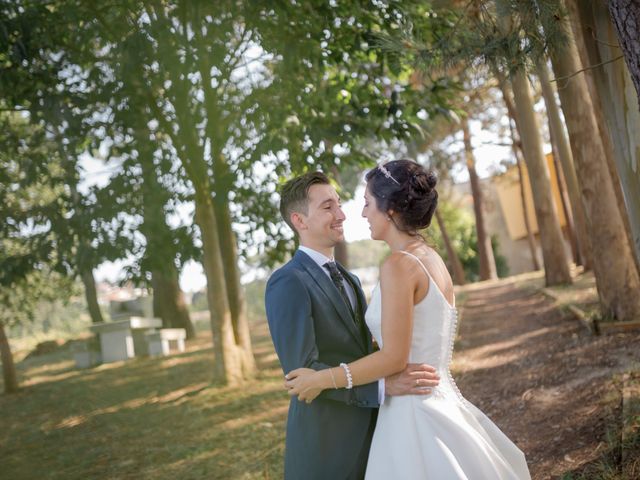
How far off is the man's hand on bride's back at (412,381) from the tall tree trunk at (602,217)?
7.58 m

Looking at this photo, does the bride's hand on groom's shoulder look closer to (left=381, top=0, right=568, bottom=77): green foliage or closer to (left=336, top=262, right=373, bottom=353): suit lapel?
(left=336, top=262, right=373, bottom=353): suit lapel

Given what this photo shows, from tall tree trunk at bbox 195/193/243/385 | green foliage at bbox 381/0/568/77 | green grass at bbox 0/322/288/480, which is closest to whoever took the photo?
green foliage at bbox 381/0/568/77

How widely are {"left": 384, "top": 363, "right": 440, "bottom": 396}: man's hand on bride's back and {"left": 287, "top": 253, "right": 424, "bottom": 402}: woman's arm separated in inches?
2.5

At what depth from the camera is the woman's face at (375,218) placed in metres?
2.83

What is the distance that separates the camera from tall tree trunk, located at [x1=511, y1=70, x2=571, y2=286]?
52.8 ft

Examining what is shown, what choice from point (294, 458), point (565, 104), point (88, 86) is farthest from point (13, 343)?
point (294, 458)

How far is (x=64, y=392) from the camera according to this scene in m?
13.0

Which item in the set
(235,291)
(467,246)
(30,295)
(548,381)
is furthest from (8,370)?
(467,246)

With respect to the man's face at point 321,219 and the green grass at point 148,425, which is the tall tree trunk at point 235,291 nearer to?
the green grass at point 148,425

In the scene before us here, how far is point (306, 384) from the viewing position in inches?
106

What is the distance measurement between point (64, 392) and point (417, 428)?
11.7m

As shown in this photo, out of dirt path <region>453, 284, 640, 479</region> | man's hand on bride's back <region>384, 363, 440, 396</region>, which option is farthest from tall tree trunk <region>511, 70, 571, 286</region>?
man's hand on bride's back <region>384, 363, 440, 396</region>

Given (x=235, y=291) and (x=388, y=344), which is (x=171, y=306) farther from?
(x=388, y=344)

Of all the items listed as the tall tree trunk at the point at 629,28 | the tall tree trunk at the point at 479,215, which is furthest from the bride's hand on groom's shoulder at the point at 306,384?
the tall tree trunk at the point at 479,215
